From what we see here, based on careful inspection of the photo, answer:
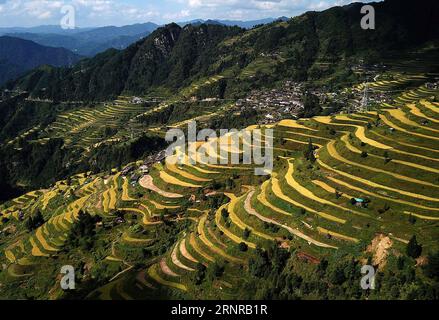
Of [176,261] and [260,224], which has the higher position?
[260,224]

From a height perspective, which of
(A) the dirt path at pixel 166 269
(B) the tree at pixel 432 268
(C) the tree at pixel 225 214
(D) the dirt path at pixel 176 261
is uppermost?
(B) the tree at pixel 432 268

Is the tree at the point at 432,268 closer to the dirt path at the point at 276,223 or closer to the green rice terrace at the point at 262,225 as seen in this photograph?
the green rice terrace at the point at 262,225

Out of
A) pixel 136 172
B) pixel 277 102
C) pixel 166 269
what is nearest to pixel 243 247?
pixel 166 269

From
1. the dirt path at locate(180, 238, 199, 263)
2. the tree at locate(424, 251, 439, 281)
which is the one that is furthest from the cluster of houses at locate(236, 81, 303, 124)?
the tree at locate(424, 251, 439, 281)

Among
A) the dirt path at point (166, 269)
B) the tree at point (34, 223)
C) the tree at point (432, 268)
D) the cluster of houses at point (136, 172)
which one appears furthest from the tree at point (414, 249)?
the tree at point (34, 223)

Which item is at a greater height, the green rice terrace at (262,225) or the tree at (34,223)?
the green rice terrace at (262,225)

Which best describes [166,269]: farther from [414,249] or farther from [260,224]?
[414,249]
